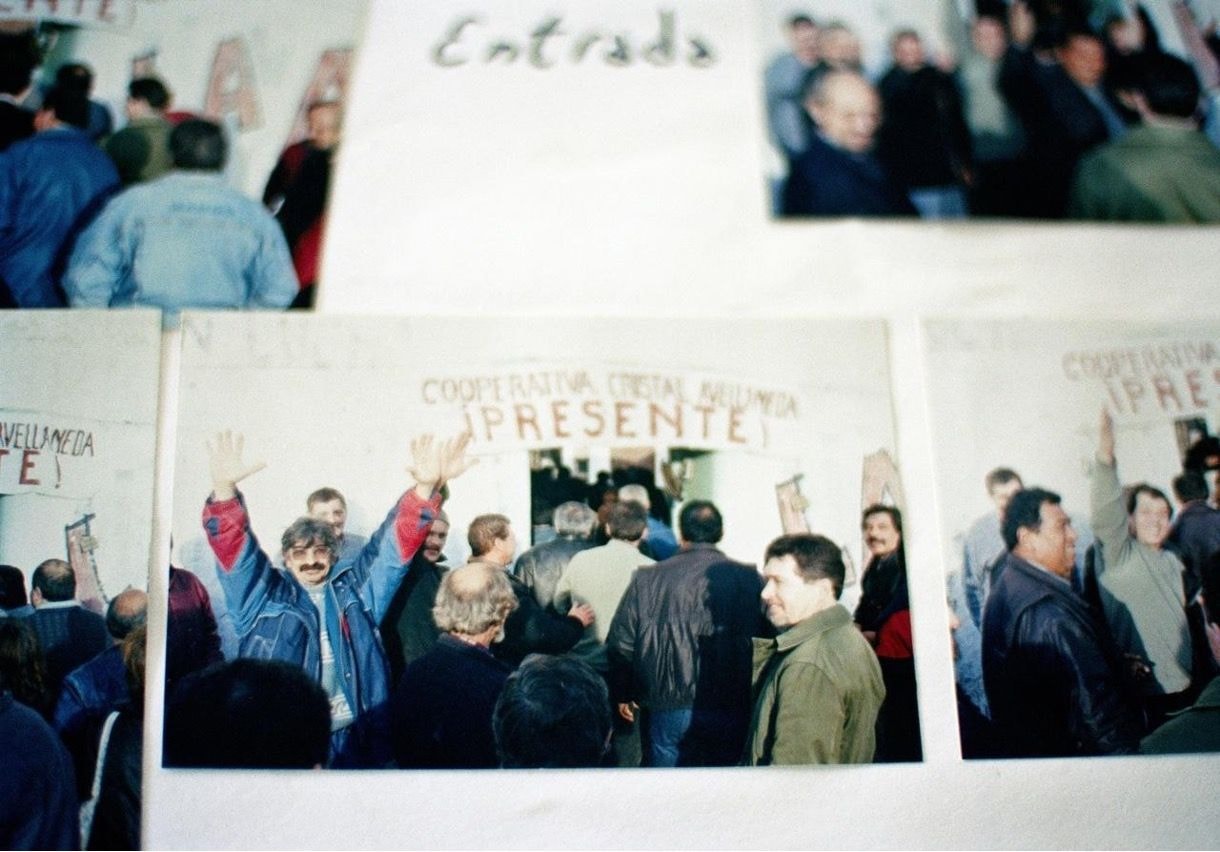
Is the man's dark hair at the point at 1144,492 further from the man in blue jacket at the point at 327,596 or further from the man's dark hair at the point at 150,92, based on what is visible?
the man's dark hair at the point at 150,92

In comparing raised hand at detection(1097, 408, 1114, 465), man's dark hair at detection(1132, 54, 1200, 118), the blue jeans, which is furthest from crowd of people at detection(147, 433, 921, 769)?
man's dark hair at detection(1132, 54, 1200, 118)

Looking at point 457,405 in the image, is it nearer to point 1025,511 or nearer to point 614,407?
point 614,407

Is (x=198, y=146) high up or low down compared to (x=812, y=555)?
up

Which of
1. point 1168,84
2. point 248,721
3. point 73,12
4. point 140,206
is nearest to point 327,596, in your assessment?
point 248,721

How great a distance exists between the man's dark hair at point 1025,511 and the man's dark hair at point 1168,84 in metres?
0.37

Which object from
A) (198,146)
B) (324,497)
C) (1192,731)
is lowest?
(1192,731)

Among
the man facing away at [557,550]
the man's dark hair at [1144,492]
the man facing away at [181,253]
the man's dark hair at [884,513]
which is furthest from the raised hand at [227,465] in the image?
the man's dark hair at [1144,492]

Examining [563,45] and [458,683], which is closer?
[458,683]

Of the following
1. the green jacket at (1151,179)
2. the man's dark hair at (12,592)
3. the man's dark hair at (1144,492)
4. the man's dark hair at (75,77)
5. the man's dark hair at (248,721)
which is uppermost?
the man's dark hair at (75,77)

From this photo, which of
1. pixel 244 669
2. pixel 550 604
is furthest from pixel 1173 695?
pixel 244 669

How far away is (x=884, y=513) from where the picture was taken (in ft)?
2.67

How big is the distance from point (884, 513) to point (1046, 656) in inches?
6.6

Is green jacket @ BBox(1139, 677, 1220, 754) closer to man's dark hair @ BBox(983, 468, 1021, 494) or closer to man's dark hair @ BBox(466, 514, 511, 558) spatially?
man's dark hair @ BBox(983, 468, 1021, 494)

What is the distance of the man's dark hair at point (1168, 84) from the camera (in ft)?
2.96
